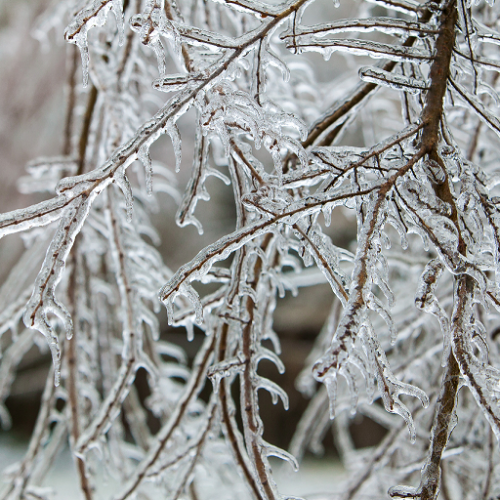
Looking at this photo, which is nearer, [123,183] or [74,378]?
[123,183]

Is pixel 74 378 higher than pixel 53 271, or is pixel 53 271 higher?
pixel 53 271

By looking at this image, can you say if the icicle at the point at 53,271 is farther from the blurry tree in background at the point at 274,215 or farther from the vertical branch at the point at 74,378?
the vertical branch at the point at 74,378

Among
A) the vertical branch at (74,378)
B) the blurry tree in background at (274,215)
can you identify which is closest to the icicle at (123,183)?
the blurry tree in background at (274,215)

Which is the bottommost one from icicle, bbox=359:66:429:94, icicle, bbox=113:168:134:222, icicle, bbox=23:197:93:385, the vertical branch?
the vertical branch

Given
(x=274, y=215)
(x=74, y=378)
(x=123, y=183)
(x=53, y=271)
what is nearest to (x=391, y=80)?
(x=274, y=215)

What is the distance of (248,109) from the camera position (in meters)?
0.52

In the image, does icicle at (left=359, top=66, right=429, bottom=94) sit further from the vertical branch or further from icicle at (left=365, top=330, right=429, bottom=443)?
the vertical branch

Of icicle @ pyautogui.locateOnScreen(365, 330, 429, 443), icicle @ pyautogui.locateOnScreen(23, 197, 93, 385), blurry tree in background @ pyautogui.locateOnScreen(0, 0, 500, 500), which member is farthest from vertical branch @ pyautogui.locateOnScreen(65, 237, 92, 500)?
icicle @ pyautogui.locateOnScreen(365, 330, 429, 443)

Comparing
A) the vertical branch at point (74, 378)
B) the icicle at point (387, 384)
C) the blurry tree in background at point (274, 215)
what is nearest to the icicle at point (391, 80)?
the blurry tree in background at point (274, 215)

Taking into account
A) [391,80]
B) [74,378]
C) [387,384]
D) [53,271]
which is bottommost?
[74,378]

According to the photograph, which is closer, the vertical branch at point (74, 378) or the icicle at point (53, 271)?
the icicle at point (53, 271)

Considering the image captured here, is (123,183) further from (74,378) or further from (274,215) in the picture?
(74,378)

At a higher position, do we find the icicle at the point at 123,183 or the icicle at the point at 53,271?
the icicle at the point at 123,183

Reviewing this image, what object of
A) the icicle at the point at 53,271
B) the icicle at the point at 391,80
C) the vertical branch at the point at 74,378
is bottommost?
the vertical branch at the point at 74,378
